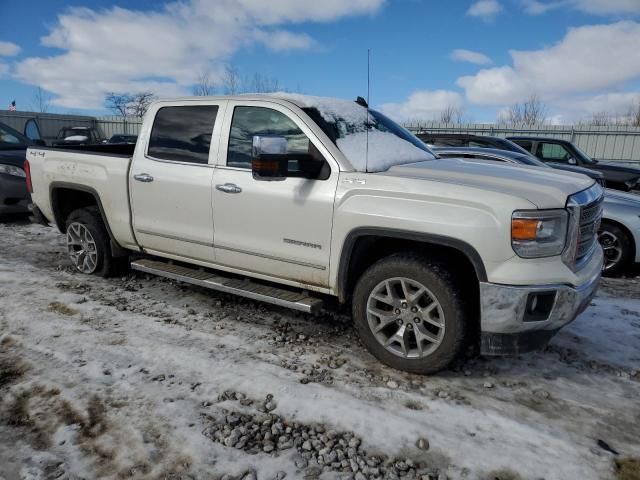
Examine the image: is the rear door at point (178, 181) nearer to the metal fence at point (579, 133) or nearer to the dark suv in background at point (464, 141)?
the dark suv in background at point (464, 141)

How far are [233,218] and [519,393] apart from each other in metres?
2.47

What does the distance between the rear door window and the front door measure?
9.0 inches

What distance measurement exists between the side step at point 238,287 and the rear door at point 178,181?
5.9 inches

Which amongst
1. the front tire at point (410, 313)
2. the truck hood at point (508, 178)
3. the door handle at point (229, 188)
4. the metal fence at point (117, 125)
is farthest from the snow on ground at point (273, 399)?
the metal fence at point (117, 125)

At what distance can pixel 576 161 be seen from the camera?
10016 millimetres

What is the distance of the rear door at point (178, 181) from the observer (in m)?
4.00

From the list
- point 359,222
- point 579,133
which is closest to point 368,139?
point 359,222

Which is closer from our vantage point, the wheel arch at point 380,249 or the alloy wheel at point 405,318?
the wheel arch at point 380,249

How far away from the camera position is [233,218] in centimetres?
382

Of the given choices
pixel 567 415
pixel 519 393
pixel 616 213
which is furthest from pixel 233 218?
pixel 616 213

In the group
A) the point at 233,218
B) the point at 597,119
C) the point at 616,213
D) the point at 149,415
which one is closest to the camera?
the point at 149,415

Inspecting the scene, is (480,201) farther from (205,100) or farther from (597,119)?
(597,119)

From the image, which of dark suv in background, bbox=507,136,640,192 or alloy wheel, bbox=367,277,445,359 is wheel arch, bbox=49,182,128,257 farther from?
dark suv in background, bbox=507,136,640,192

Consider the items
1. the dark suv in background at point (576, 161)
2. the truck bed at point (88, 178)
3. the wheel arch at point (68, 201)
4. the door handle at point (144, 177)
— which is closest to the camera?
the door handle at point (144, 177)
